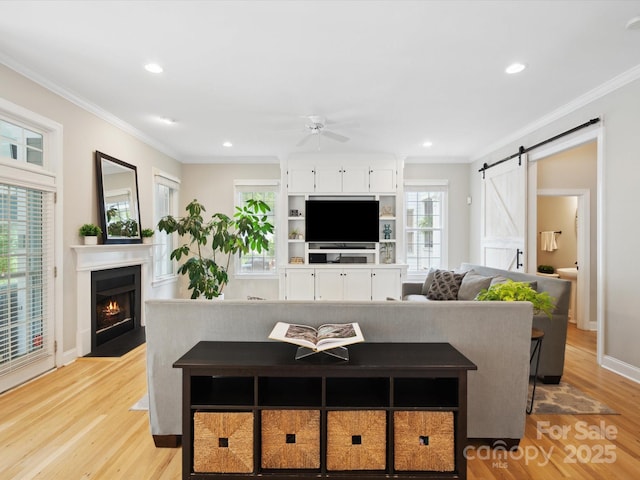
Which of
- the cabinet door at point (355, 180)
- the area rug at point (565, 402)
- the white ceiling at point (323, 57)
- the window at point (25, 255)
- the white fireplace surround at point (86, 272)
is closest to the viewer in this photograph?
the white ceiling at point (323, 57)

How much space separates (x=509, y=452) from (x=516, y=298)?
2.96 feet

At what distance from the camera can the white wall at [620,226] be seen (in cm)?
307

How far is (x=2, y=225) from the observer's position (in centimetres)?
280

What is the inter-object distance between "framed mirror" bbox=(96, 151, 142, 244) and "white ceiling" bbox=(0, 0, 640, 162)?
59 cm

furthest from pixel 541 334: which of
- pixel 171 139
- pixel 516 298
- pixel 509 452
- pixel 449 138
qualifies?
pixel 171 139

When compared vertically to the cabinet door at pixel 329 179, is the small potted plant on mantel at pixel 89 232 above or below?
below

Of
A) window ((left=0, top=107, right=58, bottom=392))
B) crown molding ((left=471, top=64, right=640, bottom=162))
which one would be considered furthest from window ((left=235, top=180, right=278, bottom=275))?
crown molding ((left=471, top=64, right=640, bottom=162))

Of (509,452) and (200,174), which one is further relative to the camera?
(200,174)

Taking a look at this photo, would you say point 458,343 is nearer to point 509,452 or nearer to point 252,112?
point 509,452

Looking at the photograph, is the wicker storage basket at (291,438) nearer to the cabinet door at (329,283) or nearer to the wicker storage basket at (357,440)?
the wicker storage basket at (357,440)

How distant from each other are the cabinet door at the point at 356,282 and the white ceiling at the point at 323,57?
2.32 m

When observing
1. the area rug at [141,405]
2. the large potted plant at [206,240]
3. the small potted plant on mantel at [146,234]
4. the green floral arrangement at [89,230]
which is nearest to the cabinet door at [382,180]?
the large potted plant at [206,240]

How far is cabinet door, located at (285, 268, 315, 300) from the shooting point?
19.1 ft

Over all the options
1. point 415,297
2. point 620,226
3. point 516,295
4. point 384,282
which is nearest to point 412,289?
point 415,297
